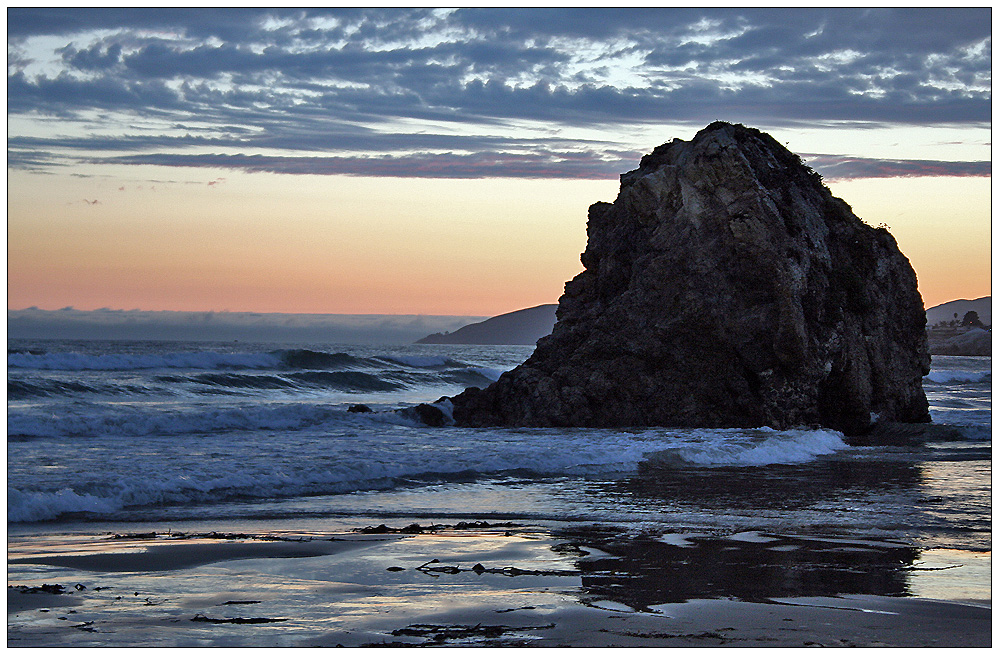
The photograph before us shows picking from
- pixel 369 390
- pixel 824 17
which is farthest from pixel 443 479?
pixel 369 390

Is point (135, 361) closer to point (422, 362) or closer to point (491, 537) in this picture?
point (422, 362)

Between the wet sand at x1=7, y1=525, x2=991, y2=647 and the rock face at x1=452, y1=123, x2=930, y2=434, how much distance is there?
1180 cm

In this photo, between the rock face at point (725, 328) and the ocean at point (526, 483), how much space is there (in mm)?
1256

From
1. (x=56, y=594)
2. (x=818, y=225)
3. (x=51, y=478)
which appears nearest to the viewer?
(x=56, y=594)

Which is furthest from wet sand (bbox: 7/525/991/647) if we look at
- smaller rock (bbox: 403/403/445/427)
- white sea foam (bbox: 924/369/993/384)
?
white sea foam (bbox: 924/369/993/384)

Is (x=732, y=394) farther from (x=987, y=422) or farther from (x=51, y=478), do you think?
(x=51, y=478)

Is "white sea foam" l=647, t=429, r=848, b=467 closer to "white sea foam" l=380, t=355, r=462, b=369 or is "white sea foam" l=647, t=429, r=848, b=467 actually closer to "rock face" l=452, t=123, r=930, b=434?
"rock face" l=452, t=123, r=930, b=434

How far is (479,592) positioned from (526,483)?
6.44 meters

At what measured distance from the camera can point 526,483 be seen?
12898 millimetres

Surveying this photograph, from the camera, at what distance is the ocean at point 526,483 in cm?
877

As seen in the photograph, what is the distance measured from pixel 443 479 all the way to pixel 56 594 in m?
7.27

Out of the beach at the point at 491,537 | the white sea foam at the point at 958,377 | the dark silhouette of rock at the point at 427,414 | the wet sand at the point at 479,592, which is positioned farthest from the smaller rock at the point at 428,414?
the white sea foam at the point at 958,377

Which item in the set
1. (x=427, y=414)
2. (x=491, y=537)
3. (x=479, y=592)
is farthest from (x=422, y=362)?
(x=479, y=592)

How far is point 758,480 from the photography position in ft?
43.6
